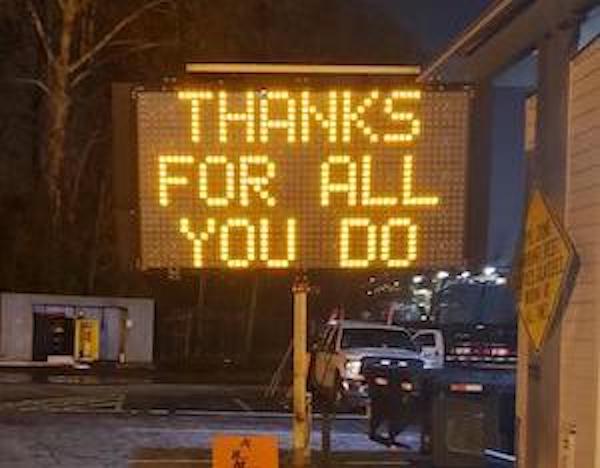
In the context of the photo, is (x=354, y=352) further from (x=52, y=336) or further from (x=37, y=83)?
(x=37, y=83)

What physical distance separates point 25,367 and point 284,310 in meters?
14.0

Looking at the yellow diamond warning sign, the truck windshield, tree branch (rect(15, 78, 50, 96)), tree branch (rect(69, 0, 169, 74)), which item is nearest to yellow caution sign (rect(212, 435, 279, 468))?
the yellow diamond warning sign

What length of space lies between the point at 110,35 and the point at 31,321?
29.8 ft

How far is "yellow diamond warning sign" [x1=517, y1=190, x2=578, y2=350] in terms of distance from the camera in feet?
29.1

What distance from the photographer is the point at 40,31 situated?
43.7 metres

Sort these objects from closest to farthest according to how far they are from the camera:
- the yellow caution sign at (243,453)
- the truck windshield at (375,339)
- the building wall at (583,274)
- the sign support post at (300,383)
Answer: the building wall at (583,274) < the yellow caution sign at (243,453) < the sign support post at (300,383) < the truck windshield at (375,339)

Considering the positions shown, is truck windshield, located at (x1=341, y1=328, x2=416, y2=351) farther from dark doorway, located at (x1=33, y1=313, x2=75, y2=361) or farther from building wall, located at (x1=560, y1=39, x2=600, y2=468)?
building wall, located at (x1=560, y1=39, x2=600, y2=468)

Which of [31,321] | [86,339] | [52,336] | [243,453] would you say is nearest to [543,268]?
[243,453]

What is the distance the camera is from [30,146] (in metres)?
49.0

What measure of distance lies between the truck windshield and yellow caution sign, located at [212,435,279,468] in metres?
17.1

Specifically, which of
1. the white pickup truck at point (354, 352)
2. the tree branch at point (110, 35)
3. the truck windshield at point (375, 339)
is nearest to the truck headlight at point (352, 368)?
the white pickup truck at point (354, 352)

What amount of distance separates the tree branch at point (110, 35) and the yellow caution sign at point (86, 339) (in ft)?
25.9

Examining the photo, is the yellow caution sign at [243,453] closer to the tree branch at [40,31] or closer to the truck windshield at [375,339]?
the truck windshield at [375,339]

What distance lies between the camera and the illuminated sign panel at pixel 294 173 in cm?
934
